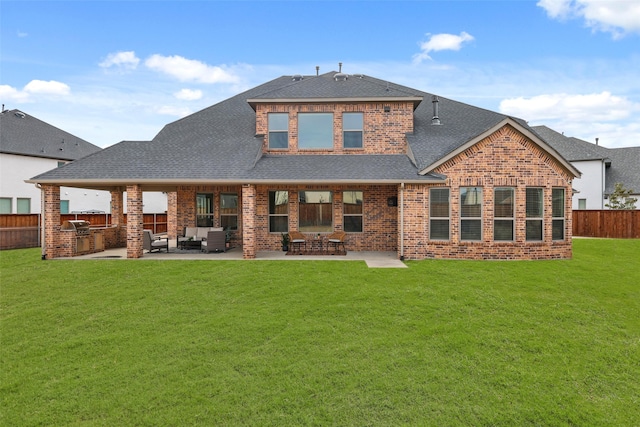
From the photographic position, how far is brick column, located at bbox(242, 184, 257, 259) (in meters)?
12.1

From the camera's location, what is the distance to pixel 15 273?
10.7m

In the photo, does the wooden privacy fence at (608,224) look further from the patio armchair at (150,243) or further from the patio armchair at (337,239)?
the patio armchair at (150,243)

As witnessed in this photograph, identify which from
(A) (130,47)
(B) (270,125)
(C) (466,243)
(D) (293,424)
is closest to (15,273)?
(B) (270,125)

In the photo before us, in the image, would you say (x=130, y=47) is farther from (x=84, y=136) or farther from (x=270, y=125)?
(x=84, y=136)

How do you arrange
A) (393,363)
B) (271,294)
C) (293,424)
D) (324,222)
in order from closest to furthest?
(293,424) → (393,363) → (271,294) → (324,222)

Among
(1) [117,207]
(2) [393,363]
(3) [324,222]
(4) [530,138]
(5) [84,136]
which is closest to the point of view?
(2) [393,363]

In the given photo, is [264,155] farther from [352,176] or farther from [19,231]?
[19,231]

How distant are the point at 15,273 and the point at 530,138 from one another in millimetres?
17940

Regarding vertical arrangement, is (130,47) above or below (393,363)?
above

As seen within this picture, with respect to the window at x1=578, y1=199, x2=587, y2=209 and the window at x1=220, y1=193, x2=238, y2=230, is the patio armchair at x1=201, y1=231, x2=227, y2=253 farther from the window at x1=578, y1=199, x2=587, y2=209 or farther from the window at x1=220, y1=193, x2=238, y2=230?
the window at x1=578, y1=199, x2=587, y2=209

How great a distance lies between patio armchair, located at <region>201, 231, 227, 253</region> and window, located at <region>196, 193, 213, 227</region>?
2.09 metres

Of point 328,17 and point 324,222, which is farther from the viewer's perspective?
point 328,17

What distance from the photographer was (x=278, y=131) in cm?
1485

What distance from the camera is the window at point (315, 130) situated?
14.7 meters
